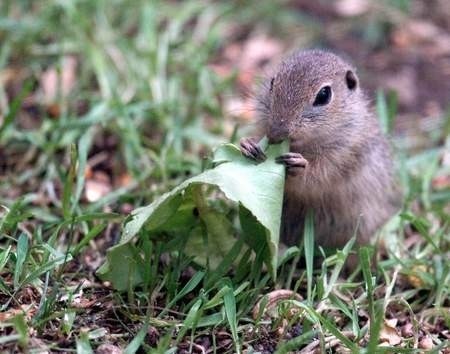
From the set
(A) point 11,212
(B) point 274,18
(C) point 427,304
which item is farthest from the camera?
(B) point 274,18

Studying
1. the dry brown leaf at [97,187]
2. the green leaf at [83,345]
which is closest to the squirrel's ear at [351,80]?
the dry brown leaf at [97,187]

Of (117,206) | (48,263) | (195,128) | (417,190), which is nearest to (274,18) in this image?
(195,128)

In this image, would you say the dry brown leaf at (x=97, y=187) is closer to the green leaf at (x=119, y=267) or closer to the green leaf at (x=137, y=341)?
the green leaf at (x=119, y=267)

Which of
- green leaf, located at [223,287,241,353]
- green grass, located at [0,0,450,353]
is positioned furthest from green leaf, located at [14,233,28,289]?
green leaf, located at [223,287,241,353]

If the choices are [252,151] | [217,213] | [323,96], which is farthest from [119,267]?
[323,96]

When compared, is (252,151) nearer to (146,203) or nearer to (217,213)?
(217,213)

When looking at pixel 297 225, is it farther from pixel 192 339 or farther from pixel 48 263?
pixel 48 263

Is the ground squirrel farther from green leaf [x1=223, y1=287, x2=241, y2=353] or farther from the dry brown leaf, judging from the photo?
the dry brown leaf
